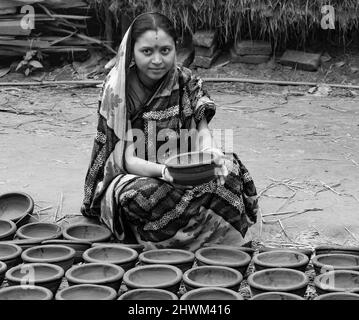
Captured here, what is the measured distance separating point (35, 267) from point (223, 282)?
81 centimetres

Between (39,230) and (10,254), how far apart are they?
1.30ft

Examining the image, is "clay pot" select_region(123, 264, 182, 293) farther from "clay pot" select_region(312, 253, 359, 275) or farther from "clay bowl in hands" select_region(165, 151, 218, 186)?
"clay pot" select_region(312, 253, 359, 275)

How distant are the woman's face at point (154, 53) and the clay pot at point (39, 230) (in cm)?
90

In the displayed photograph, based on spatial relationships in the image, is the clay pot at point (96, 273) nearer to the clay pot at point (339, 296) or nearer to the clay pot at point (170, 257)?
the clay pot at point (170, 257)

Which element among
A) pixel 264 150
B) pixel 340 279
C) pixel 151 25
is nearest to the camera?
pixel 340 279

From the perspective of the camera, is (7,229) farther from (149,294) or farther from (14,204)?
(149,294)

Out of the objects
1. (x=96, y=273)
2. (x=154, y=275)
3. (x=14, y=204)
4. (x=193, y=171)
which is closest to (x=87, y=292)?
(x=96, y=273)

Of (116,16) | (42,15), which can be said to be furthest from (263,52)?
(42,15)

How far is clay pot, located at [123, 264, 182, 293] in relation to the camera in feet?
11.0

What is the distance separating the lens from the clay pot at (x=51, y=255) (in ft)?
11.7

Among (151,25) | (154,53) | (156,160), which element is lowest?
(156,160)

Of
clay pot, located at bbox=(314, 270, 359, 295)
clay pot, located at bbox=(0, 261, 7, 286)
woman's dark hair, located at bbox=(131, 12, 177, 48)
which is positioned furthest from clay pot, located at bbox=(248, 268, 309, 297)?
woman's dark hair, located at bbox=(131, 12, 177, 48)

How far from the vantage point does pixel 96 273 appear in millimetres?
3479

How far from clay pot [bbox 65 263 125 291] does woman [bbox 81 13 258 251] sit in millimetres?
442
